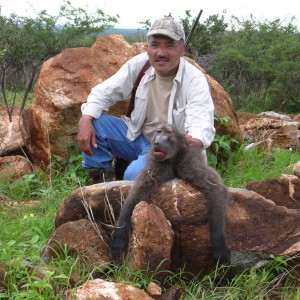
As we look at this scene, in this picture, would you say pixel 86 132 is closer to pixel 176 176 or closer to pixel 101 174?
pixel 101 174

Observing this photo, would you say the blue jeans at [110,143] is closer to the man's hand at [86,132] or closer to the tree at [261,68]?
the man's hand at [86,132]

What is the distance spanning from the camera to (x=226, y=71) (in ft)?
49.8

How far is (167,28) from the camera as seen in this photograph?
4.62 meters

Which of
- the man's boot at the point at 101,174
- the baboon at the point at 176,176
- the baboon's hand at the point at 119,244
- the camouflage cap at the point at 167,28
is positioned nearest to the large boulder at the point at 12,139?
the man's boot at the point at 101,174

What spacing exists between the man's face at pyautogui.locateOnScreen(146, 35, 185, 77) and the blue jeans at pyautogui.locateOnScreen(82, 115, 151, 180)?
717 millimetres

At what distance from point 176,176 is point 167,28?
4.33 feet

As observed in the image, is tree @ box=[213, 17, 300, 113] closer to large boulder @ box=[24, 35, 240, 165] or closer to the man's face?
large boulder @ box=[24, 35, 240, 165]

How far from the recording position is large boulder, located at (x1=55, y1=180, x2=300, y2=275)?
3766 millimetres

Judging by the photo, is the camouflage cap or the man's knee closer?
the camouflage cap

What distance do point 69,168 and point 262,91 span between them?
10534 mm

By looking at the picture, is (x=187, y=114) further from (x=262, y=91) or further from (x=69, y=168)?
(x=262, y=91)

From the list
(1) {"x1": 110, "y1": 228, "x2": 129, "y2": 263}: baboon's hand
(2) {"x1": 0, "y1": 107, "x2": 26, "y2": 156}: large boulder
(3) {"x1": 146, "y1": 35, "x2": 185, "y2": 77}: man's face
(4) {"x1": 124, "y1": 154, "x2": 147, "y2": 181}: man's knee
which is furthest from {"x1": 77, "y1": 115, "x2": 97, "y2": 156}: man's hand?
(2) {"x1": 0, "y1": 107, "x2": 26, "y2": 156}: large boulder

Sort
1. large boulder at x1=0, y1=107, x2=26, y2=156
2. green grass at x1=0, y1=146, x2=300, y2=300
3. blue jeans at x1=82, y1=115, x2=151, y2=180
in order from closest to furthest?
green grass at x1=0, y1=146, x2=300, y2=300 → blue jeans at x1=82, y1=115, x2=151, y2=180 → large boulder at x1=0, y1=107, x2=26, y2=156

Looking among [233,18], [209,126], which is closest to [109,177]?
[209,126]
